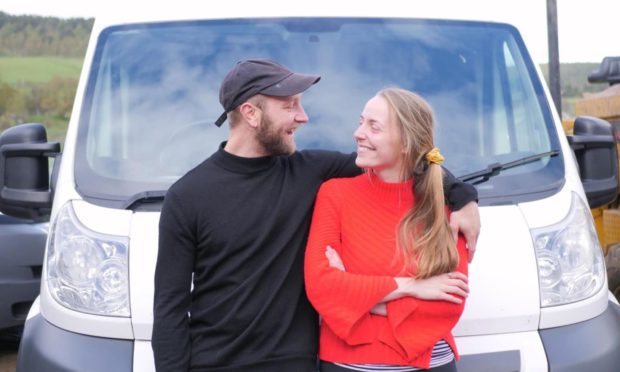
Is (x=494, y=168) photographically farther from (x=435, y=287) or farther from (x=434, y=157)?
(x=435, y=287)

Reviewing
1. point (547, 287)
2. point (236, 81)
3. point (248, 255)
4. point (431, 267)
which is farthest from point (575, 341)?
point (236, 81)

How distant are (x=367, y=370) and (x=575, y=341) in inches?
36.7

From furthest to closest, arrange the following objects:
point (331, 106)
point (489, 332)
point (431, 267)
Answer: point (331, 106)
point (489, 332)
point (431, 267)

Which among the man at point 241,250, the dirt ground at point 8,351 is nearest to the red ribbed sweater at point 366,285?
the man at point 241,250

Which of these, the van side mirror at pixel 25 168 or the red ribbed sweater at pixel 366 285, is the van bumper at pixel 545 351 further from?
the van side mirror at pixel 25 168

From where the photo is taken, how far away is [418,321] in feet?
8.24

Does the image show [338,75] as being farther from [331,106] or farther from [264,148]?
[264,148]

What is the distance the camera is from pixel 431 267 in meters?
2.47

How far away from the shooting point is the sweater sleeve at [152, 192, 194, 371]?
247cm

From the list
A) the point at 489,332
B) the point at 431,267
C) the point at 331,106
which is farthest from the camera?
the point at 331,106

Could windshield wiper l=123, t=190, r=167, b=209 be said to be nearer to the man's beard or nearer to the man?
the man

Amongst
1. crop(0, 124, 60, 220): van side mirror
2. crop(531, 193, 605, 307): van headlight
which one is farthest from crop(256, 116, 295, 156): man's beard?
crop(0, 124, 60, 220): van side mirror

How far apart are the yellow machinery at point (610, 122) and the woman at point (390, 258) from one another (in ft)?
12.8

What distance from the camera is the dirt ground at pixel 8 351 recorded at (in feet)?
19.6
